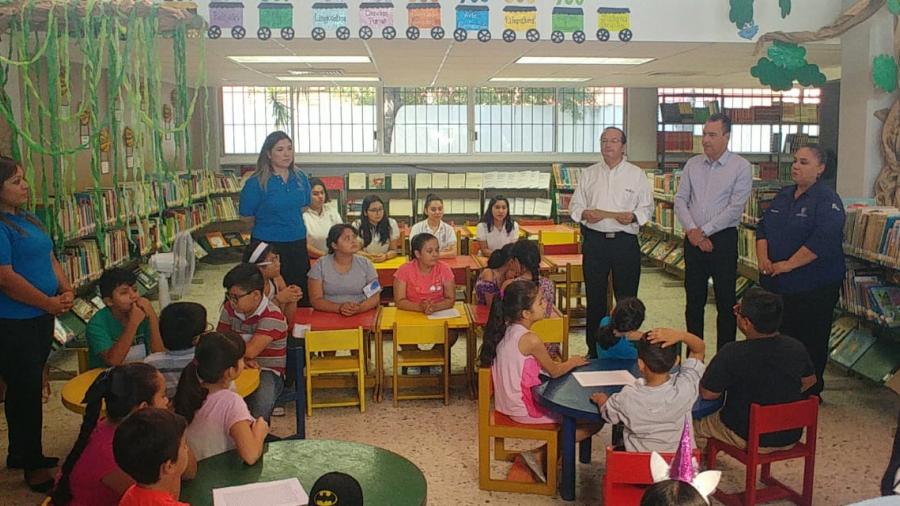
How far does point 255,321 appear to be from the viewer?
4484 mm

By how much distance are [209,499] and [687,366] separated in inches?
79.0

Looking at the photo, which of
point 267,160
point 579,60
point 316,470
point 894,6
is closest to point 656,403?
point 316,470

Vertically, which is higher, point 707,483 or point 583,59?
point 583,59

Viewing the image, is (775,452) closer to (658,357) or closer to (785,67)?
(658,357)

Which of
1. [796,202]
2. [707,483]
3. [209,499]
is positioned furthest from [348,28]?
[707,483]

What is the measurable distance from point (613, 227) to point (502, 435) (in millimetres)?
2302

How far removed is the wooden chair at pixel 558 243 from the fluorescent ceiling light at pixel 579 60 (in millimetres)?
1672

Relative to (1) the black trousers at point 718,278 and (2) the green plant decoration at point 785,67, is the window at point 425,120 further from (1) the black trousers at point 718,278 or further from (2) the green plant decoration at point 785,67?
(1) the black trousers at point 718,278

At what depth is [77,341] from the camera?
6.83 m

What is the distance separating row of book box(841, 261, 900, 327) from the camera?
17.0 feet

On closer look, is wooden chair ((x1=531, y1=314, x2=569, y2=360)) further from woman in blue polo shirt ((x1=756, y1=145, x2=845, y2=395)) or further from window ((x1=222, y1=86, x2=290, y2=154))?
window ((x1=222, y1=86, x2=290, y2=154))

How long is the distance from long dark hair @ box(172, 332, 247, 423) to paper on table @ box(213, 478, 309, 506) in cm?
53

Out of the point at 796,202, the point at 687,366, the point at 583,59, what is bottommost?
the point at 687,366

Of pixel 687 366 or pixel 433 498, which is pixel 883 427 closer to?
pixel 687 366
